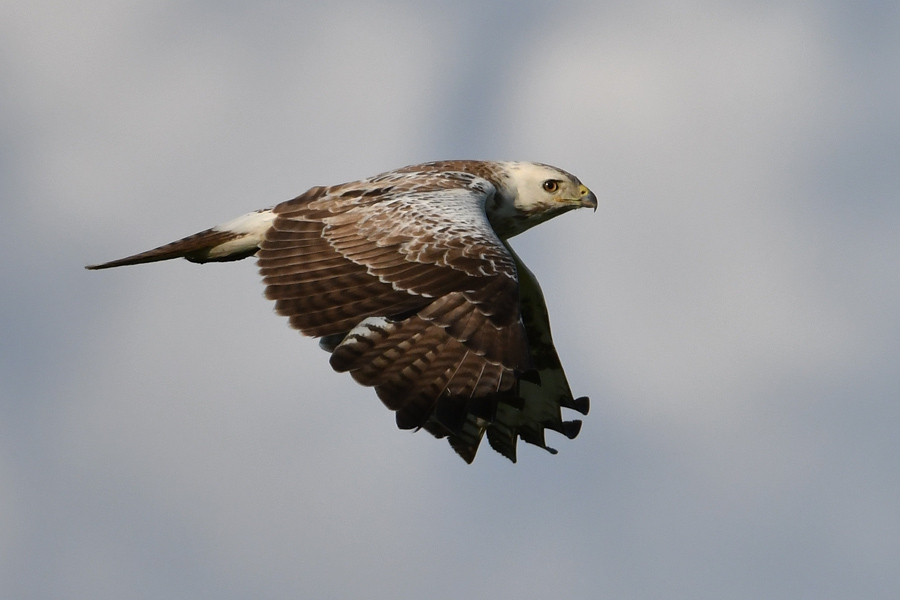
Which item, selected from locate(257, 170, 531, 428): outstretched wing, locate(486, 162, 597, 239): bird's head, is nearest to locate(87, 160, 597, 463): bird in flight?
locate(257, 170, 531, 428): outstretched wing

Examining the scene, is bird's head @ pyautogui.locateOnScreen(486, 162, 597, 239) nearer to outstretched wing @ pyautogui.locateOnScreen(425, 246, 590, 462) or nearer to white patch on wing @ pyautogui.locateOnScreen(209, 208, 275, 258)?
outstretched wing @ pyautogui.locateOnScreen(425, 246, 590, 462)

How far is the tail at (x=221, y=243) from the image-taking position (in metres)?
11.0

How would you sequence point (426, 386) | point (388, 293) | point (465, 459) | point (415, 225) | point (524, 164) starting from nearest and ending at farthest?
point (426, 386) → point (388, 293) → point (415, 225) → point (465, 459) → point (524, 164)

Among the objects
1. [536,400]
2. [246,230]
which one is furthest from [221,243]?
[536,400]

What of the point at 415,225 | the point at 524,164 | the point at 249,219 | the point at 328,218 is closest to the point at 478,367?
the point at 415,225

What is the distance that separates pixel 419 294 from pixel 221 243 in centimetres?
257

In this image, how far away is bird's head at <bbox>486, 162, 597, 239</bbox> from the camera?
12555mm

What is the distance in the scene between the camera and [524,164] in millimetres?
12984

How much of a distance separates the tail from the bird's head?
2.30 metres

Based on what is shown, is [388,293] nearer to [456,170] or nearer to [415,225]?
[415,225]

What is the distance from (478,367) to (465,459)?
2.16 metres

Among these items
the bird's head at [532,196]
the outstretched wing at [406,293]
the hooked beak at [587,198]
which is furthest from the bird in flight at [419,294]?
the hooked beak at [587,198]

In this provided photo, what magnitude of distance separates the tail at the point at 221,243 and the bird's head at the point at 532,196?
2303 millimetres

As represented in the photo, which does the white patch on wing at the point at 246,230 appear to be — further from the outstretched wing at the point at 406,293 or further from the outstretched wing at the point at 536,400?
the outstretched wing at the point at 536,400
